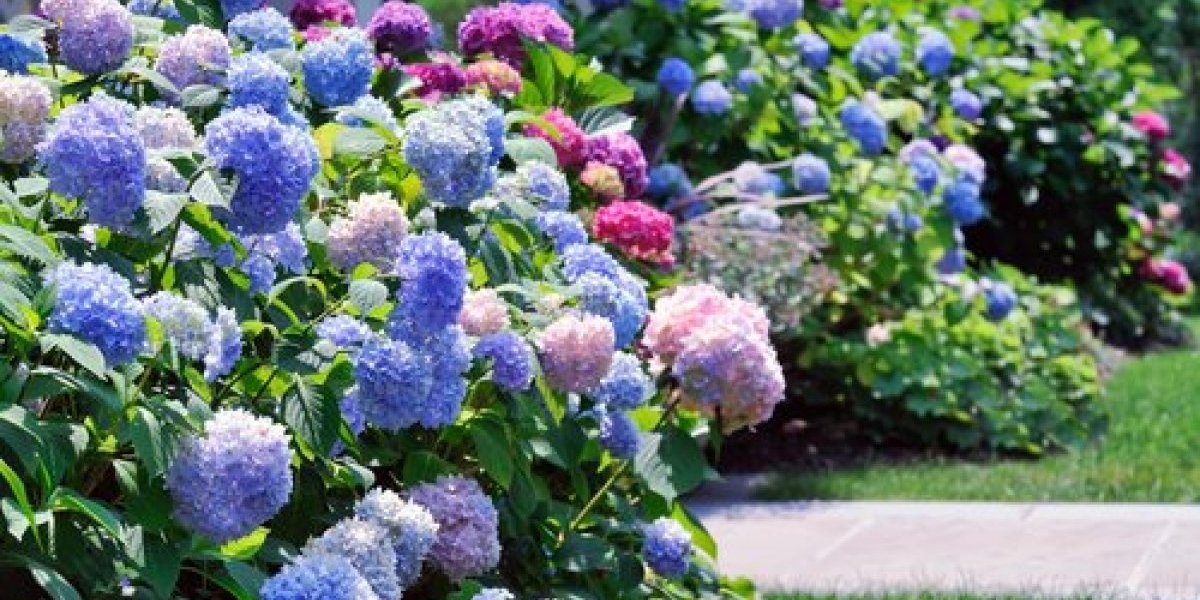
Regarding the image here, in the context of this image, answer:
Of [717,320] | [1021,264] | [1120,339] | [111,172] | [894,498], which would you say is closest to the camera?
[111,172]

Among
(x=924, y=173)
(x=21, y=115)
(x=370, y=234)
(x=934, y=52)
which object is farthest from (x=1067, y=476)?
(x=21, y=115)

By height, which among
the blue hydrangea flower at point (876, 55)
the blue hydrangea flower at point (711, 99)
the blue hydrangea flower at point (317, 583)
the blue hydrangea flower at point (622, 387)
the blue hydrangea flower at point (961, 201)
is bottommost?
the blue hydrangea flower at point (961, 201)

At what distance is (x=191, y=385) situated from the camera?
2.39 meters

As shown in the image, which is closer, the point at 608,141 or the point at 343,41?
the point at 343,41

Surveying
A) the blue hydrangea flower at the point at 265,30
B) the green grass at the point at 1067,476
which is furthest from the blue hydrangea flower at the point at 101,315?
the green grass at the point at 1067,476

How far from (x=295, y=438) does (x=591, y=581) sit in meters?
0.93

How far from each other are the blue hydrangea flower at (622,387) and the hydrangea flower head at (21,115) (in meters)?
1.03

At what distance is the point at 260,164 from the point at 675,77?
3.75m

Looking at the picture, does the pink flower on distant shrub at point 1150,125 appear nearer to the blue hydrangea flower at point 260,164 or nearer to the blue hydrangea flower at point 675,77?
the blue hydrangea flower at point 675,77

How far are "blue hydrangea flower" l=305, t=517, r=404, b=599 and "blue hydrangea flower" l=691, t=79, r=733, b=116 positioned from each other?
4149 millimetres

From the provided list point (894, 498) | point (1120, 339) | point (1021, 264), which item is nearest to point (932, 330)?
point (894, 498)

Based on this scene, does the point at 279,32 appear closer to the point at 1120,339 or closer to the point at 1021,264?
the point at 1021,264

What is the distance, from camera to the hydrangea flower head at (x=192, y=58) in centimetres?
298

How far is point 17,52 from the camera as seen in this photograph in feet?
9.73
